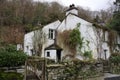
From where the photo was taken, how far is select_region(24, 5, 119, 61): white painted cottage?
87.5 ft

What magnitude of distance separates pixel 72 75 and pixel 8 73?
4.67 metres

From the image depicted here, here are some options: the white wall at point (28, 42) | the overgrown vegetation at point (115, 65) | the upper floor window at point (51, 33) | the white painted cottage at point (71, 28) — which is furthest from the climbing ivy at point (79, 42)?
the white wall at point (28, 42)

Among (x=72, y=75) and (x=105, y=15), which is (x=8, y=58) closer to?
(x=72, y=75)

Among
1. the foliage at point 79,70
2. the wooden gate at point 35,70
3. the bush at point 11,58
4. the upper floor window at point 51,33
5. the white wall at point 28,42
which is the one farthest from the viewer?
the white wall at point 28,42

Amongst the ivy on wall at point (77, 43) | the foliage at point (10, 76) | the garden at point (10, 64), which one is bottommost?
the foliage at point (10, 76)

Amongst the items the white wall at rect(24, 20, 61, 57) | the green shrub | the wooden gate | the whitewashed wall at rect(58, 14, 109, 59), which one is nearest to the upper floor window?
the white wall at rect(24, 20, 61, 57)

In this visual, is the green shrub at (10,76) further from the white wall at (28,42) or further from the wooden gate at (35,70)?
the white wall at (28,42)

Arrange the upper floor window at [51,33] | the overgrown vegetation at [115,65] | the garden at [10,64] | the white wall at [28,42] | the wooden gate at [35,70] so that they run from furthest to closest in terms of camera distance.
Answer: the white wall at [28,42] < the upper floor window at [51,33] < the overgrown vegetation at [115,65] < the wooden gate at [35,70] < the garden at [10,64]

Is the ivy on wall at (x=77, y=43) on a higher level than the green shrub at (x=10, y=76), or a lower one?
higher

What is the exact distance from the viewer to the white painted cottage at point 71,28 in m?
26.7

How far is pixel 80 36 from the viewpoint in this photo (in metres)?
27.0

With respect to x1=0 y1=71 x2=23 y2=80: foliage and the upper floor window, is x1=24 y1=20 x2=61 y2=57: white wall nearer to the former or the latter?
the upper floor window

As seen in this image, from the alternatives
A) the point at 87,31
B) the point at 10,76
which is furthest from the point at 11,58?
the point at 87,31

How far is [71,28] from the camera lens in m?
28.0
